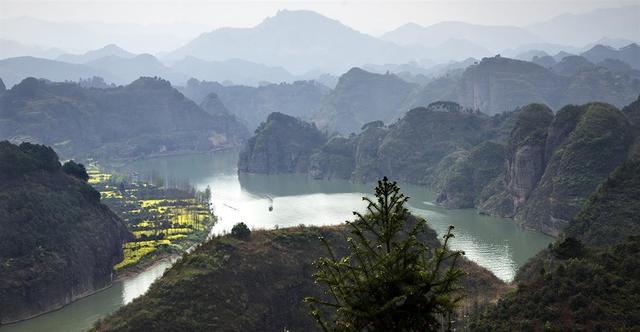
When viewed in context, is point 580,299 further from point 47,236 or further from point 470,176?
point 470,176

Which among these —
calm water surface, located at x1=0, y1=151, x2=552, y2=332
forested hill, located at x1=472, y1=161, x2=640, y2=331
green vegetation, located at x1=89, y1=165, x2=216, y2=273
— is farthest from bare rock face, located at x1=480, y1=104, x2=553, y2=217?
forested hill, located at x1=472, y1=161, x2=640, y2=331

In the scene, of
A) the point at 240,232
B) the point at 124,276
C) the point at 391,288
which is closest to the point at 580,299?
the point at 240,232

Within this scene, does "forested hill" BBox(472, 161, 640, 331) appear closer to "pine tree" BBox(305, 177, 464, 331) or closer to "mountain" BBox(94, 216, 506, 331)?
"mountain" BBox(94, 216, 506, 331)

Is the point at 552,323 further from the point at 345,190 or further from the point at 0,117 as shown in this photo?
the point at 0,117

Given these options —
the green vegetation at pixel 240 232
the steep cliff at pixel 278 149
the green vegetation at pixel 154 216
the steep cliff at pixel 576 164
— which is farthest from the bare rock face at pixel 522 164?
the steep cliff at pixel 278 149

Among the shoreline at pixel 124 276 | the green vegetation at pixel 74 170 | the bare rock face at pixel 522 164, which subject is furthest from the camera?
the bare rock face at pixel 522 164

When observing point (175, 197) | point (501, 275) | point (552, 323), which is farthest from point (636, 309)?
point (175, 197)

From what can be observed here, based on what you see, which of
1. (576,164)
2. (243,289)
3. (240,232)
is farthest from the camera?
(576,164)

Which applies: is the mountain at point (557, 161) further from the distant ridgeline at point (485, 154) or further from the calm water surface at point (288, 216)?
the calm water surface at point (288, 216)
